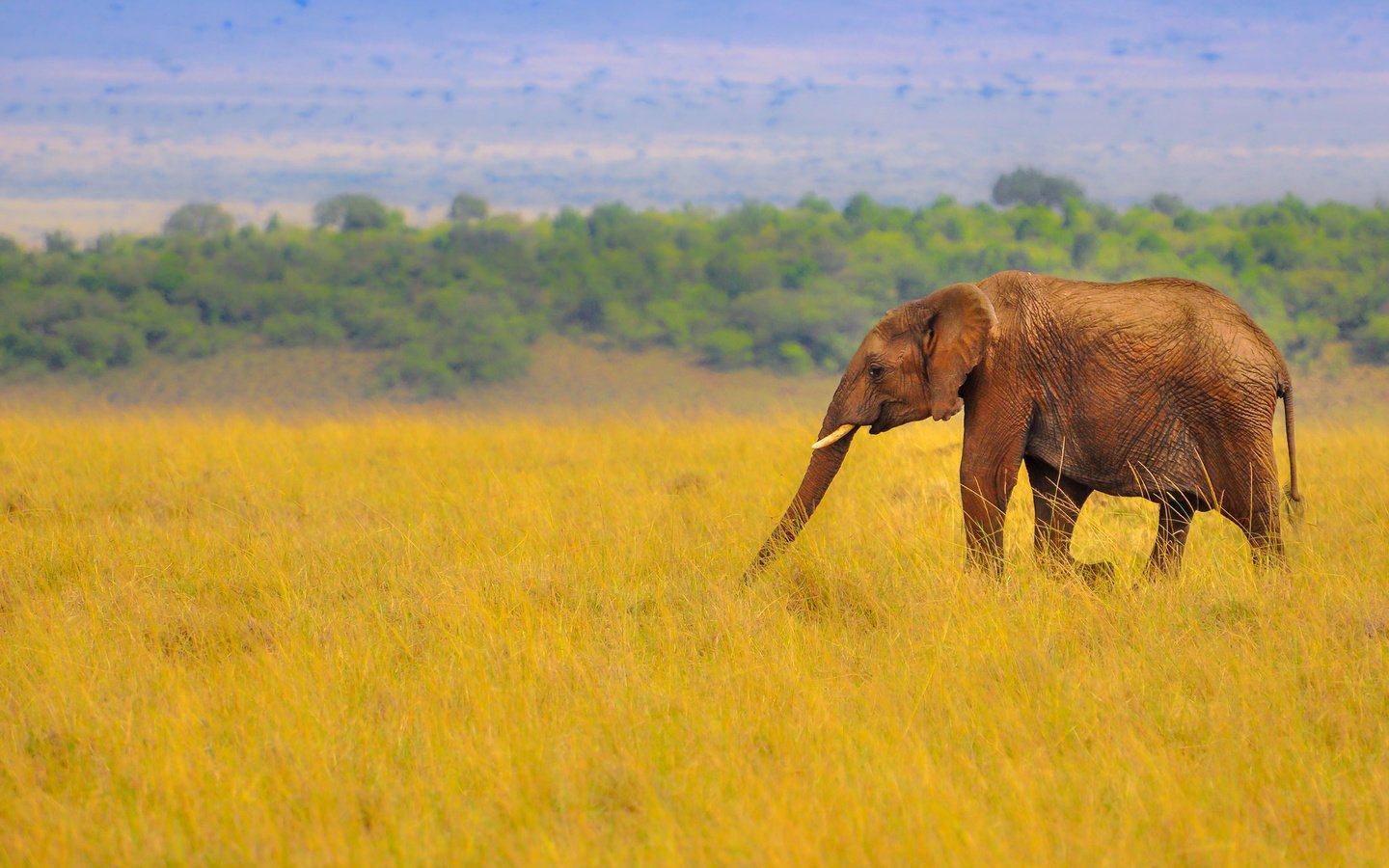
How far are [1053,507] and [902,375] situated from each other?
1265 millimetres

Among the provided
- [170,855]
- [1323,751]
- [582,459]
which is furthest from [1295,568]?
[582,459]

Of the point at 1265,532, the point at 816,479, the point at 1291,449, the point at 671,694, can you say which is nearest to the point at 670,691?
the point at 671,694

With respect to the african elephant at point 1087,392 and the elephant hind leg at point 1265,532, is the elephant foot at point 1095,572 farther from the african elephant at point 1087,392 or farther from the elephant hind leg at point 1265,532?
the elephant hind leg at point 1265,532

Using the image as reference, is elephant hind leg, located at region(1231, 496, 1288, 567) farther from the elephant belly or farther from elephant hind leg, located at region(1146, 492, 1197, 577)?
elephant hind leg, located at region(1146, 492, 1197, 577)

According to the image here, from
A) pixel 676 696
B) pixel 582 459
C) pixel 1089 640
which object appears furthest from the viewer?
pixel 582 459

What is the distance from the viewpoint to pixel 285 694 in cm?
487

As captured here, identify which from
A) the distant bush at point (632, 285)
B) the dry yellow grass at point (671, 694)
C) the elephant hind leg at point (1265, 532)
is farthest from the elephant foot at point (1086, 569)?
the distant bush at point (632, 285)

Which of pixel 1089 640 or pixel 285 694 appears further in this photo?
pixel 1089 640

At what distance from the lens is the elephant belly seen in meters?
6.64

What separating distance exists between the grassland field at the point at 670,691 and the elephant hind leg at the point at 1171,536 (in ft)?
0.74

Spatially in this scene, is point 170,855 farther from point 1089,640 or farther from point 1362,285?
point 1362,285

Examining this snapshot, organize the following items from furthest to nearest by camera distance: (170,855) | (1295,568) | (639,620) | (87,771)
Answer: (1295,568), (639,620), (87,771), (170,855)

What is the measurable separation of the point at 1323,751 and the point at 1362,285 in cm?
3341

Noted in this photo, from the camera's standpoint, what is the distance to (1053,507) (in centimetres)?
727
